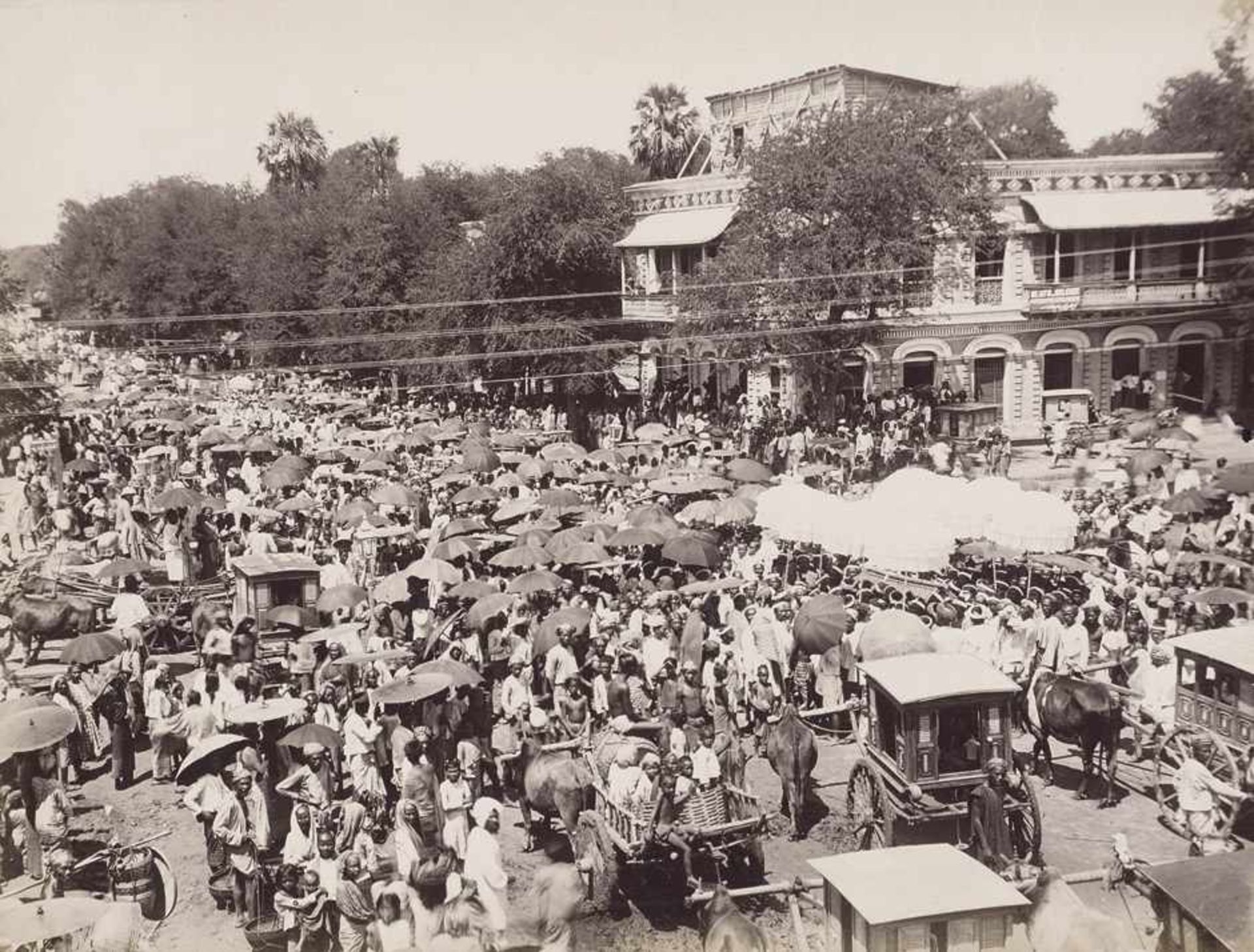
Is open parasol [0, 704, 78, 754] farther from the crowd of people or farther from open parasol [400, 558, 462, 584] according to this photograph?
open parasol [400, 558, 462, 584]

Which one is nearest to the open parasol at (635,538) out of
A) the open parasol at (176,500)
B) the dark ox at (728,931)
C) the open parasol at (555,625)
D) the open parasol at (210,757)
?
the open parasol at (555,625)

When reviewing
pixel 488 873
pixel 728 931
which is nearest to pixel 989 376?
pixel 728 931

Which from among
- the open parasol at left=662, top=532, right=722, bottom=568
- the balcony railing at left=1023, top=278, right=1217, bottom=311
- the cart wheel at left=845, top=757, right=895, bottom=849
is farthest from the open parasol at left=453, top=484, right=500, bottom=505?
the balcony railing at left=1023, top=278, right=1217, bottom=311

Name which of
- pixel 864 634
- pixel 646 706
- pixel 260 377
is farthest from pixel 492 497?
pixel 260 377

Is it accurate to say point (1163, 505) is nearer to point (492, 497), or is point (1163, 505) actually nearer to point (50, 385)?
point (492, 497)

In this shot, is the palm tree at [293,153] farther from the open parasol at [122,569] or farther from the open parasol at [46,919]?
the open parasol at [46,919]

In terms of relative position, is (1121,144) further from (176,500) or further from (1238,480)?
(176,500)

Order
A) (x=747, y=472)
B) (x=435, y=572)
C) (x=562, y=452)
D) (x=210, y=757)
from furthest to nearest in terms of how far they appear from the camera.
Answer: (x=562, y=452)
(x=747, y=472)
(x=435, y=572)
(x=210, y=757)
